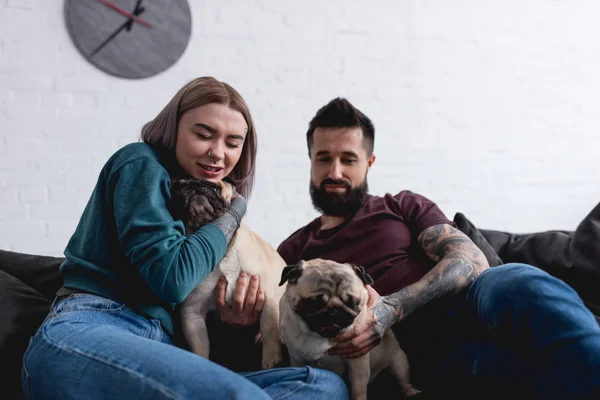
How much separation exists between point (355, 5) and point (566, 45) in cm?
153

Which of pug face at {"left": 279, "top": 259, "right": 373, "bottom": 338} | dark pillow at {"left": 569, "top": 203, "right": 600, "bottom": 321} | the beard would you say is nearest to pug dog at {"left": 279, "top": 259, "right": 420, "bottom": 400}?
pug face at {"left": 279, "top": 259, "right": 373, "bottom": 338}

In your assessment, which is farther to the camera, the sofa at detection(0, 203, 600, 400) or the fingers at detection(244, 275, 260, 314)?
the sofa at detection(0, 203, 600, 400)

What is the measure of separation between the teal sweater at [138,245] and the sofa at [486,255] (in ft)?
1.39

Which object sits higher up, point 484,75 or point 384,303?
point 484,75

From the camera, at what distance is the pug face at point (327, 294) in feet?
5.31

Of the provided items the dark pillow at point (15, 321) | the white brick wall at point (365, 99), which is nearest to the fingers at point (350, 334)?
the dark pillow at point (15, 321)

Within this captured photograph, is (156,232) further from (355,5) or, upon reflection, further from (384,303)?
(355,5)

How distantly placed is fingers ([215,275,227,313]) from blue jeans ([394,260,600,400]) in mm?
681

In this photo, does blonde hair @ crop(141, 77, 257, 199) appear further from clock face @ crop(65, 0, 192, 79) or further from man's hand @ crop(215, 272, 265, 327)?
clock face @ crop(65, 0, 192, 79)

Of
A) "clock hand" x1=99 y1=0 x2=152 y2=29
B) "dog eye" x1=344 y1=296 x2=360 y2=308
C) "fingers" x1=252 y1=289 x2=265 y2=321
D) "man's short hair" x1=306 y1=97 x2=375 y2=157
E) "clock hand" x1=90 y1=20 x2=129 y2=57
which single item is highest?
"clock hand" x1=99 y1=0 x2=152 y2=29

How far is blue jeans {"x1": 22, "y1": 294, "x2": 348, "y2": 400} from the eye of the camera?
1197mm

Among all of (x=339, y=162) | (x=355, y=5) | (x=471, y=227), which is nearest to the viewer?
(x=339, y=162)

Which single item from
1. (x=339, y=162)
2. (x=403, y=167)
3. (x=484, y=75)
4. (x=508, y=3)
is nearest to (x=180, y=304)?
(x=339, y=162)

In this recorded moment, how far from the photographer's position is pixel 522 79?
3.76 metres
